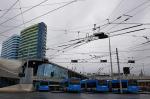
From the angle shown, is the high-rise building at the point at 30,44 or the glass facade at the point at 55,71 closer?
the high-rise building at the point at 30,44

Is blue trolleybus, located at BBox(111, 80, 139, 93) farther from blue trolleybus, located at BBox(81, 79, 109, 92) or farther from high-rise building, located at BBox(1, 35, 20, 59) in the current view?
high-rise building, located at BBox(1, 35, 20, 59)

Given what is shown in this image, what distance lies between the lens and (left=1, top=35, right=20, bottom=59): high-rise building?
9034cm

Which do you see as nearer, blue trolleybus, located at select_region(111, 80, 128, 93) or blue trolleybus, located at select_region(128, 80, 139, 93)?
blue trolleybus, located at select_region(128, 80, 139, 93)

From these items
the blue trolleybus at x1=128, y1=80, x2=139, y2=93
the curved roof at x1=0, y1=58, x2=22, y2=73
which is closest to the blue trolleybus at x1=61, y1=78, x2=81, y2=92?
the blue trolleybus at x1=128, y1=80, x2=139, y2=93

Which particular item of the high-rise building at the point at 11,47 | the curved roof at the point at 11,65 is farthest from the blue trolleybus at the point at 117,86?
the high-rise building at the point at 11,47

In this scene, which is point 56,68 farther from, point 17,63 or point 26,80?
point 26,80

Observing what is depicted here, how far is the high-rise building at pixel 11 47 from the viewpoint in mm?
90338

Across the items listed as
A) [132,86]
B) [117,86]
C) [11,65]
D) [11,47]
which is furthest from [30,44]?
[132,86]

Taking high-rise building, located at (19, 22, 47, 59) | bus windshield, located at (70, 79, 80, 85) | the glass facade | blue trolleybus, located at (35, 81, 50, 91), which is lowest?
blue trolleybus, located at (35, 81, 50, 91)

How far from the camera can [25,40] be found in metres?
75.1

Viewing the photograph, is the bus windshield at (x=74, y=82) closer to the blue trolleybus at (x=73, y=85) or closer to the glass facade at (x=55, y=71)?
the blue trolleybus at (x=73, y=85)

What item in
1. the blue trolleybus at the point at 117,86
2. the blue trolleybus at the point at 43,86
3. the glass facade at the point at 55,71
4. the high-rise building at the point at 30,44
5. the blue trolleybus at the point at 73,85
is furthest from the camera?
the glass facade at the point at 55,71

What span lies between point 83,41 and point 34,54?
7251cm

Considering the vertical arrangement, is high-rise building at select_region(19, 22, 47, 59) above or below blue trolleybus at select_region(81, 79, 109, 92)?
above
